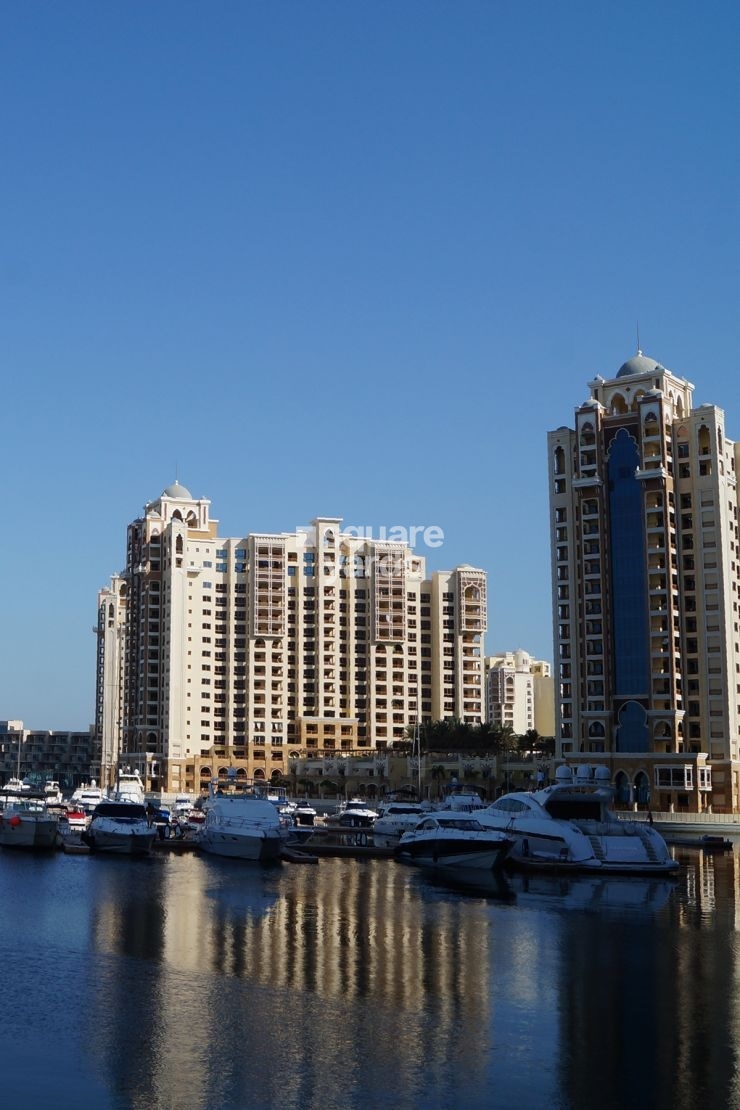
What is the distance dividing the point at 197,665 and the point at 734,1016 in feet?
538

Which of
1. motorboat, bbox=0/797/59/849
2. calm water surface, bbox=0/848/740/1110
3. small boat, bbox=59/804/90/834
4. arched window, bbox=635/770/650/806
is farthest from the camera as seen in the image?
arched window, bbox=635/770/650/806

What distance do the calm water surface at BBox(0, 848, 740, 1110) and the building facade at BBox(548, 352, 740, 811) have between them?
66536 millimetres

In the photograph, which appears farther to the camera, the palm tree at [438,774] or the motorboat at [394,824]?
the palm tree at [438,774]

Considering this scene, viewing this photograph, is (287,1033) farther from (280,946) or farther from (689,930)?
(689,930)

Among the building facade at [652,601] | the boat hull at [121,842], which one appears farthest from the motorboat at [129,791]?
the building facade at [652,601]

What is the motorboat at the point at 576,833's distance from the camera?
244ft

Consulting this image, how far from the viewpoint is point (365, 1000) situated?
35.5 meters

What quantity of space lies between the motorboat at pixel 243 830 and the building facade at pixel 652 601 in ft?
180

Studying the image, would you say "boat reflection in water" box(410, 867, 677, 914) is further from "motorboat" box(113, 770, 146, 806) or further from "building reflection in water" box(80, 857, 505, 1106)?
"motorboat" box(113, 770, 146, 806)

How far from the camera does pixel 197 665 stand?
194125 millimetres

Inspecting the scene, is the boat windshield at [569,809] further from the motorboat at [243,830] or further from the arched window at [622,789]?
the arched window at [622,789]

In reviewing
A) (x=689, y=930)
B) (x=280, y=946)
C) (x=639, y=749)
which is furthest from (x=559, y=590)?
(x=280, y=946)

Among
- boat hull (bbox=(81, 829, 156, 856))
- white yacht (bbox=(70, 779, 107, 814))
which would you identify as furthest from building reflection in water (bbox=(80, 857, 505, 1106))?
white yacht (bbox=(70, 779, 107, 814))

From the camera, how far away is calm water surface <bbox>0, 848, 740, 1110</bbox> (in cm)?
2731
